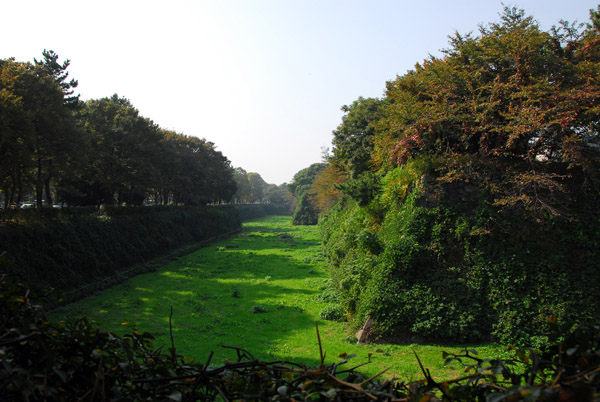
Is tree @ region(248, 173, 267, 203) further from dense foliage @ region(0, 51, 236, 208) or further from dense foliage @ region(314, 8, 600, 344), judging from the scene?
dense foliage @ region(314, 8, 600, 344)

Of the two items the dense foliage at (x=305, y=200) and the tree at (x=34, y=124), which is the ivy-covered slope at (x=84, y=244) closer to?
the tree at (x=34, y=124)

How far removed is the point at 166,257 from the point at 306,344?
20.7 meters

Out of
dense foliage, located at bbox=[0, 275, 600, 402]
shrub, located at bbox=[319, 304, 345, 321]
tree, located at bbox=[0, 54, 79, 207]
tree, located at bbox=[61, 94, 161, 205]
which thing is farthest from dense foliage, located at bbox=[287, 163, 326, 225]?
dense foliage, located at bbox=[0, 275, 600, 402]

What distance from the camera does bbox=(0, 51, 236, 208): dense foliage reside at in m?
16.4

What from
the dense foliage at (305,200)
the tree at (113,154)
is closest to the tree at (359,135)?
the tree at (113,154)

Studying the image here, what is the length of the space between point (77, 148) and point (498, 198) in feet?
68.3

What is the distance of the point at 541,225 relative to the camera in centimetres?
1118

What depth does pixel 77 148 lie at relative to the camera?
20.0 m

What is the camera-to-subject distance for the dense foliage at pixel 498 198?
424 inches

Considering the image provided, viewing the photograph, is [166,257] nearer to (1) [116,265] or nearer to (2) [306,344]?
(1) [116,265]

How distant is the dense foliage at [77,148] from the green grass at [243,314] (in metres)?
7.49

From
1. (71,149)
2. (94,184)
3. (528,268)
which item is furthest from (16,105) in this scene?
(528,268)

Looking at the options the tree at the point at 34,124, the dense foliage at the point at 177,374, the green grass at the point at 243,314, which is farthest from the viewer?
the tree at the point at 34,124

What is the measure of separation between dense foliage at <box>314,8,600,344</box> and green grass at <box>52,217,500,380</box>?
1304 millimetres
